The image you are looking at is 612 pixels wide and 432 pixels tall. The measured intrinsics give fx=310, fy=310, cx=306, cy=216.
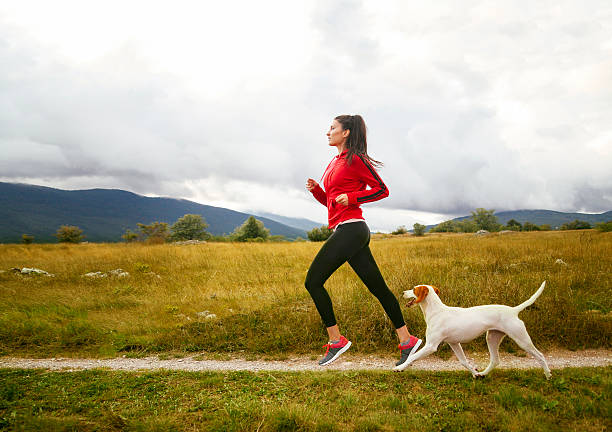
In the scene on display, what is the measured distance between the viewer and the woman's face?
4.55m

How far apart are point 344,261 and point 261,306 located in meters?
3.99

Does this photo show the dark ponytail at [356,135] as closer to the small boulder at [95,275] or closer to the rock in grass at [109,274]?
the rock in grass at [109,274]

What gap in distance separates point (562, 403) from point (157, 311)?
795 cm

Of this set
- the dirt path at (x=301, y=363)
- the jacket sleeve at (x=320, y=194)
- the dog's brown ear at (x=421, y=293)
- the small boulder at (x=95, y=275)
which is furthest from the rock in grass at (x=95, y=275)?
the dog's brown ear at (x=421, y=293)

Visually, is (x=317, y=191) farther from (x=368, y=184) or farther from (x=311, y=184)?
(x=368, y=184)

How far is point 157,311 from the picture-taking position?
25.8 ft

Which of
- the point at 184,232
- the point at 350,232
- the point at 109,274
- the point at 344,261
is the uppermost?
the point at 350,232

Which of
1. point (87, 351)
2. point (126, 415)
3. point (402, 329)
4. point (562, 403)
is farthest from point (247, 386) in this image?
point (87, 351)

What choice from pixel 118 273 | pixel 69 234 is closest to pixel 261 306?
pixel 118 273

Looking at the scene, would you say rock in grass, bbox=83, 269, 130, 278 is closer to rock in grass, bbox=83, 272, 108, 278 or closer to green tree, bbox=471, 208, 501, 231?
rock in grass, bbox=83, 272, 108, 278

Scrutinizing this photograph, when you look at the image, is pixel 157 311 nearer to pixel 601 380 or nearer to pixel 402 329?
pixel 402 329

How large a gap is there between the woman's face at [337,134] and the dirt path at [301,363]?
3.45 m

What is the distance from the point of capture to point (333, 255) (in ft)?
13.8

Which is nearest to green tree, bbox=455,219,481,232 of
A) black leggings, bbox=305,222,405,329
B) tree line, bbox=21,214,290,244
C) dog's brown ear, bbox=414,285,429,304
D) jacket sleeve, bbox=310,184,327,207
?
tree line, bbox=21,214,290,244
